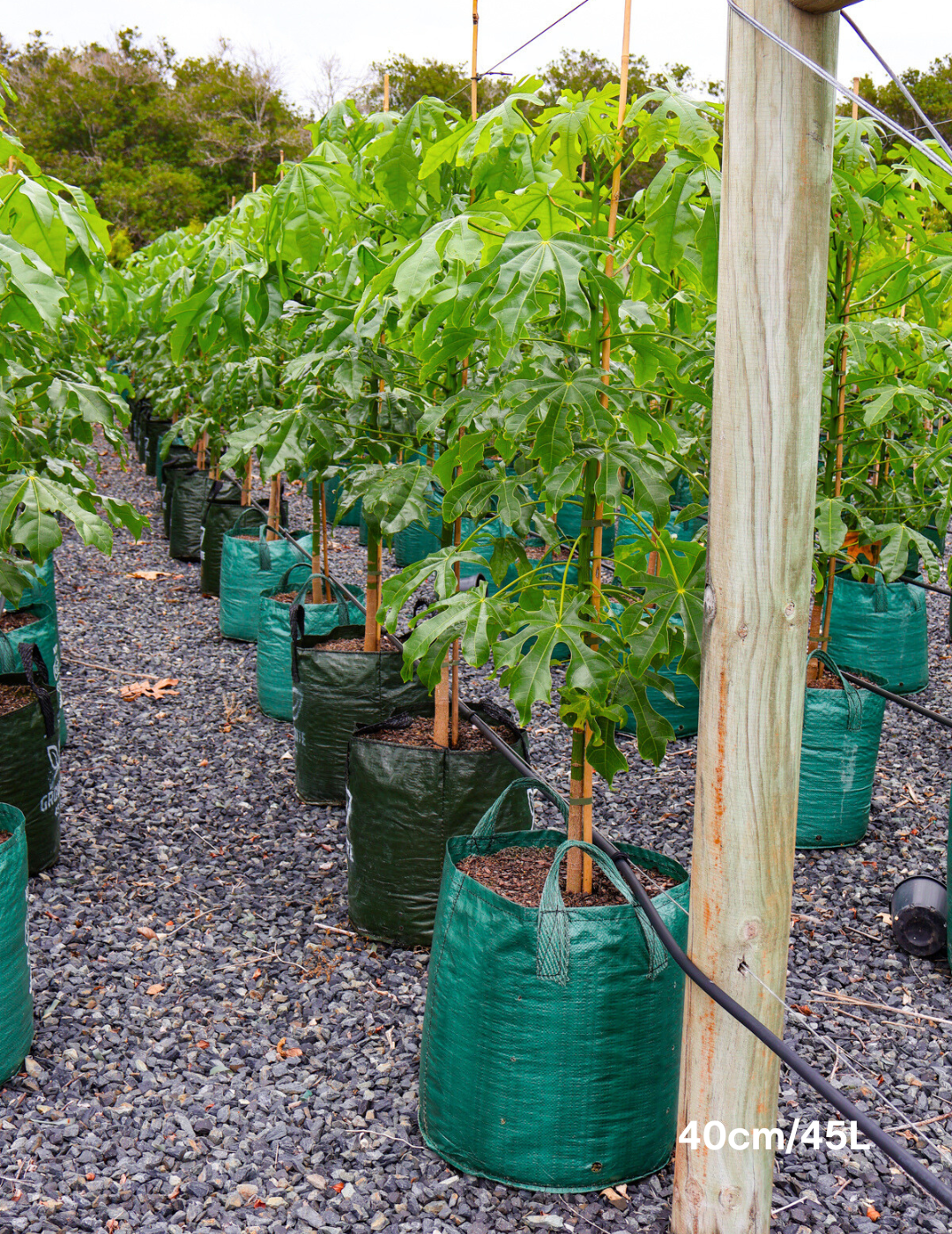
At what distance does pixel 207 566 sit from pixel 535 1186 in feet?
16.6

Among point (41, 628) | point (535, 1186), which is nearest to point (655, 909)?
point (535, 1186)

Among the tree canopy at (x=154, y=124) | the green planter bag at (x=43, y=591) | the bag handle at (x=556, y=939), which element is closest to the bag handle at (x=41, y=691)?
the green planter bag at (x=43, y=591)

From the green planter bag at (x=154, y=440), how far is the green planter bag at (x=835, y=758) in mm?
8015

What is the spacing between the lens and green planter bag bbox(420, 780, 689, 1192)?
5.58 feet

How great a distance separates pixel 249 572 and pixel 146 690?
0.90 metres

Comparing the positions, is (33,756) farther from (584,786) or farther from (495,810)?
(584,786)

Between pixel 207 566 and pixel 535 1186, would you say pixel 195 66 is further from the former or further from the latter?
pixel 535 1186

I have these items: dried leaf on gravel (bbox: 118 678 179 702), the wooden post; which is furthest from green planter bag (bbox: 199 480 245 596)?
the wooden post

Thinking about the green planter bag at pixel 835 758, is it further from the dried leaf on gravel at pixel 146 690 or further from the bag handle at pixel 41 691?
the dried leaf on gravel at pixel 146 690

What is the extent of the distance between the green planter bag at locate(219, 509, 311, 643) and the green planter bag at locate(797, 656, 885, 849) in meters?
2.65

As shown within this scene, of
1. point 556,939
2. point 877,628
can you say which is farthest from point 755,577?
point 877,628

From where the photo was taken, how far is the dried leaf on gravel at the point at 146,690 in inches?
182

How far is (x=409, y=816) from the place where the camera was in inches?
99.3

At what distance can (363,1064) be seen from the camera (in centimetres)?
218
